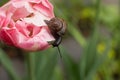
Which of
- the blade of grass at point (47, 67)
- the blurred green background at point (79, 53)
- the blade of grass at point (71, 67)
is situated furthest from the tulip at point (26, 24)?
the blade of grass at point (71, 67)

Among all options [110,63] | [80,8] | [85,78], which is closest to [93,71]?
A: [85,78]

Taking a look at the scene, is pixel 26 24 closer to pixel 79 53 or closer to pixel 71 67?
pixel 71 67

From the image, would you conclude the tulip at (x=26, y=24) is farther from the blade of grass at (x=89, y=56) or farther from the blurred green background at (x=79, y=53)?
the blade of grass at (x=89, y=56)

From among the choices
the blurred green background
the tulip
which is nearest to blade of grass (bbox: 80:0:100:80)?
the blurred green background

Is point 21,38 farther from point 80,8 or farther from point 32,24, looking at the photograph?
point 80,8

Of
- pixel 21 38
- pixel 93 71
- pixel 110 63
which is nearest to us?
pixel 21 38

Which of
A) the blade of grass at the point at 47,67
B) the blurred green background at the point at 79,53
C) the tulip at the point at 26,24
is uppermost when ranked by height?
the tulip at the point at 26,24

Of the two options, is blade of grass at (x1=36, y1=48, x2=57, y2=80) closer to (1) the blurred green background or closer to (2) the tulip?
(1) the blurred green background

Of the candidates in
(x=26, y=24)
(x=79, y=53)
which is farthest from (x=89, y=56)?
(x=79, y=53)
